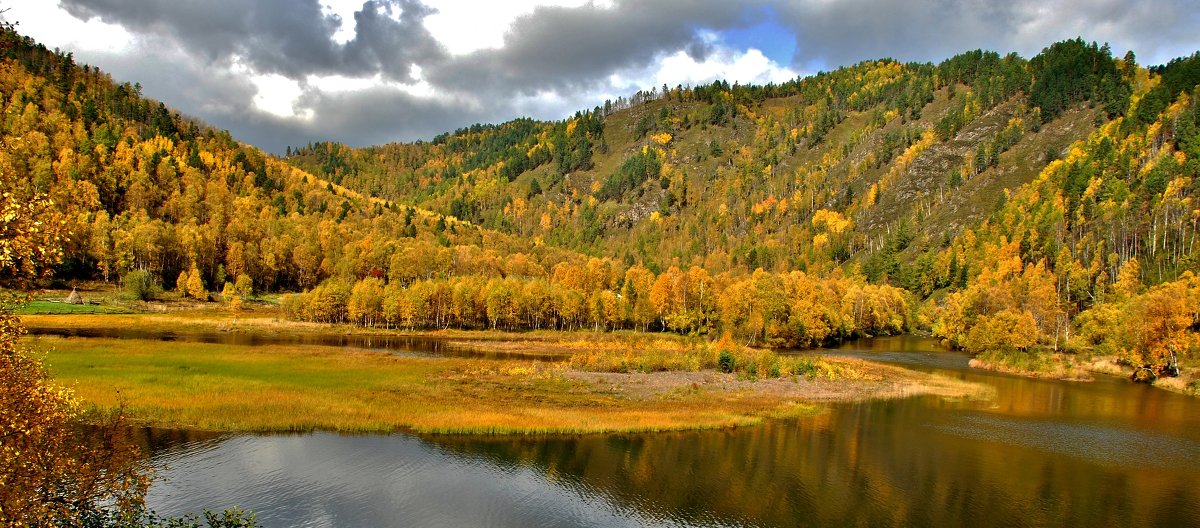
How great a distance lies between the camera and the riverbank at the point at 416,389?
42.9 metres

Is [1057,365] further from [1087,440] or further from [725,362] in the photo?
[725,362]

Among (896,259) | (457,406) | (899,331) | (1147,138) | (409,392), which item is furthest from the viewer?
(896,259)

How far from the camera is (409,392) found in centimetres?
5428

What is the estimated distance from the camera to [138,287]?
117 meters

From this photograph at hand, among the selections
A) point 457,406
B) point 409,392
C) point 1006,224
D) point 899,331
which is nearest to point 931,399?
point 457,406

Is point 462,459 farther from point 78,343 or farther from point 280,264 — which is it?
point 280,264

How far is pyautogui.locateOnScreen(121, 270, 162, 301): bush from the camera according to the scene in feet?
382

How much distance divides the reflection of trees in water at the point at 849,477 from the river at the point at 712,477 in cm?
13

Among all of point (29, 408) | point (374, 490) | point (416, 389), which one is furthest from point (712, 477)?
point (29, 408)

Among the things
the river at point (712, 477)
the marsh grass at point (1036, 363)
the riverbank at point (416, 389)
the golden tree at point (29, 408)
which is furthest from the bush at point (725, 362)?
the golden tree at point (29, 408)

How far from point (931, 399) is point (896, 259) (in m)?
144

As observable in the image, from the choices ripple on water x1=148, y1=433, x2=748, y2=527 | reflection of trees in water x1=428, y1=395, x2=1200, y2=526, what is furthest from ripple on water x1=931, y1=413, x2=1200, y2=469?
A: ripple on water x1=148, y1=433, x2=748, y2=527

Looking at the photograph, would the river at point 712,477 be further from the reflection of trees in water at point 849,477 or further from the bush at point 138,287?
the bush at point 138,287

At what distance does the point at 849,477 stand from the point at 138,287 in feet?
419
